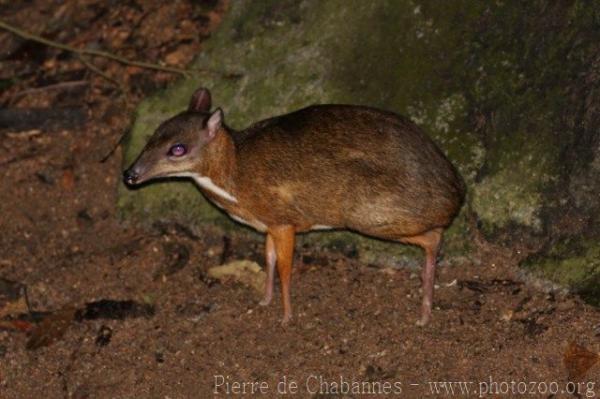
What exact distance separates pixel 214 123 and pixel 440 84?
1.65 metres

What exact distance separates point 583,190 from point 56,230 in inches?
155

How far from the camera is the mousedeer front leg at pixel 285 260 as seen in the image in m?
5.99

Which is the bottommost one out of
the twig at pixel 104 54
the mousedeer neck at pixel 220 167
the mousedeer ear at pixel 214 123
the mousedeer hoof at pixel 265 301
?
the mousedeer hoof at pixel 265 301

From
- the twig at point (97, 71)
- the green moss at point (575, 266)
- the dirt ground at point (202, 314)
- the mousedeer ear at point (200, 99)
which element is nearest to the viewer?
the dirt ground at point (202, 314)

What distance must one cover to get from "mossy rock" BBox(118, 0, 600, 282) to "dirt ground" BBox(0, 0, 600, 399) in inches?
10.4

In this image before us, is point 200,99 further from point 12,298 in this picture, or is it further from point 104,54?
point 12,298

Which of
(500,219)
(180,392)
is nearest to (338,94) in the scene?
(500,219)

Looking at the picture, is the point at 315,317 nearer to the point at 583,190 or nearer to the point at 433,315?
the point at 433,315

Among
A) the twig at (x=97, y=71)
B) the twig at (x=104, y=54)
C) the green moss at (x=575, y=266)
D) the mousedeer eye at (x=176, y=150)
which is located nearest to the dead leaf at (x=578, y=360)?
the green moss at (x=575, y=266)

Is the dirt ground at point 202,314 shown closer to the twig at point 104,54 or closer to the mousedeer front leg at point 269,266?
the mousedeer front leg at point 269,266

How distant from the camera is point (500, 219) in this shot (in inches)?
238

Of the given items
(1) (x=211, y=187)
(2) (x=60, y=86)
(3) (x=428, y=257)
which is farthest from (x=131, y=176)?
(2) (x=60, y=86)

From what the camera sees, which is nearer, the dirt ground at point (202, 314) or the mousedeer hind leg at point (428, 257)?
the dirt ground at point (202, 314)

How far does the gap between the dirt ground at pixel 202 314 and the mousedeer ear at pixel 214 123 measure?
1.12 m
